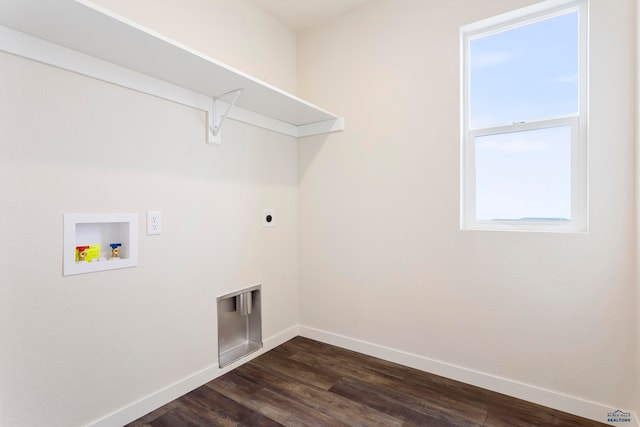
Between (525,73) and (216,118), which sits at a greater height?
(525,73)

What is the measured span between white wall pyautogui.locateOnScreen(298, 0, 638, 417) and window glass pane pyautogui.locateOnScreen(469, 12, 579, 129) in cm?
14

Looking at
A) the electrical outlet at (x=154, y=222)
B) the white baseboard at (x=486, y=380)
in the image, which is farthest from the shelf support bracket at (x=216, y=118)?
the white baseboard at (x=486, y=380)

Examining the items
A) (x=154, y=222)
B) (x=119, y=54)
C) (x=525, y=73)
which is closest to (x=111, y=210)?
(x=154, y=222)

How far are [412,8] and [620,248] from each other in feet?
6.38

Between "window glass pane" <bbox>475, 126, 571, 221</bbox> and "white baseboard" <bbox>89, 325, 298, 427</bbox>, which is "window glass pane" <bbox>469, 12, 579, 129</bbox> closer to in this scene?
"window glass pane" <bbox>475, 126, 571, 221</bbox>

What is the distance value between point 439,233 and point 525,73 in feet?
3.63

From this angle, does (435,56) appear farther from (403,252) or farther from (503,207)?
(403,252)

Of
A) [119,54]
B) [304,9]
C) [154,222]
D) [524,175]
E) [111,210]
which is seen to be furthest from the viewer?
[304,9]

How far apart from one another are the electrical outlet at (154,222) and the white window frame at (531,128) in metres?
1.87

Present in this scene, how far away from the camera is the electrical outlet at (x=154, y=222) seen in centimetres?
179

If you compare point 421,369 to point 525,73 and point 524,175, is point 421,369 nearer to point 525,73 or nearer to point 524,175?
point 524,175

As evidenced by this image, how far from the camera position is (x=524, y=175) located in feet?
6.37

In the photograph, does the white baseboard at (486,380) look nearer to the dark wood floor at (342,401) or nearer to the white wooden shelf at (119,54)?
the dark wood floor at (342,401)

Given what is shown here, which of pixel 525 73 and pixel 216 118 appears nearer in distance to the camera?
pixel 525 73
